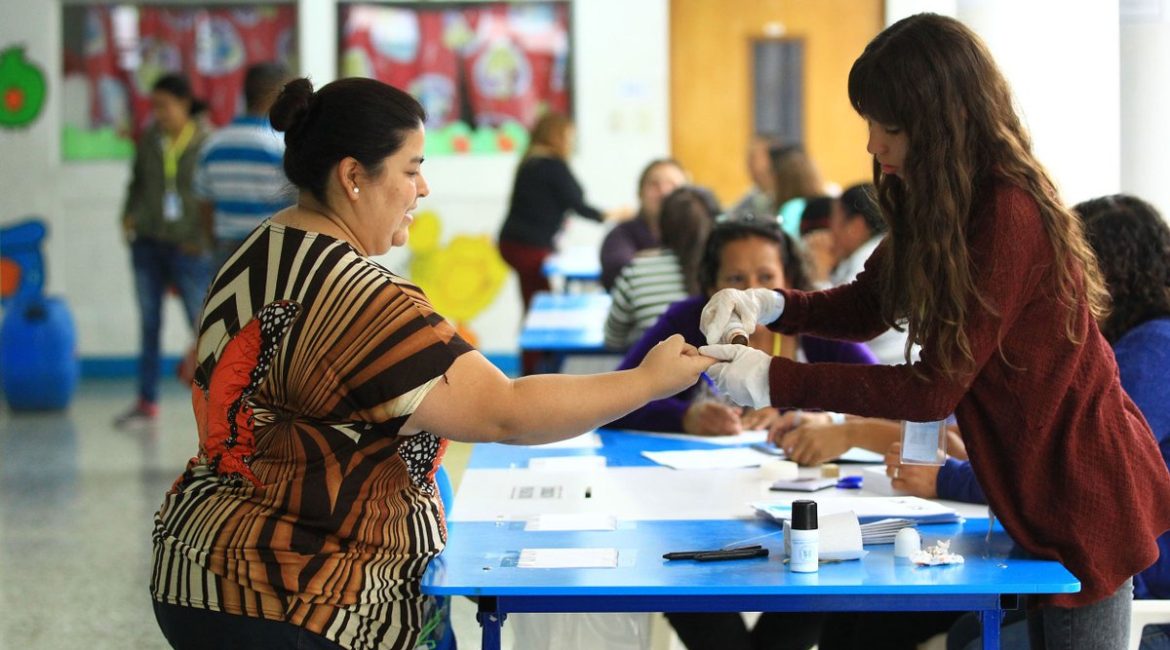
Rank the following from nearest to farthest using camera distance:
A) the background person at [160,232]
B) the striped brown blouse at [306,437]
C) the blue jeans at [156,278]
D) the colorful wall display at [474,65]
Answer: the striped brown blouse at [306,437] < the background person at [160,232] < the blue jeans at [156,278] < the colorful wall display at [474,65]

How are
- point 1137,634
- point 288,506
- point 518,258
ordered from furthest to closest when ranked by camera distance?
point 518,258 < point 1137,634 < point 288,506

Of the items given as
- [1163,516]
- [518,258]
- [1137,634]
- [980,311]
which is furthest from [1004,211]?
[518,258]

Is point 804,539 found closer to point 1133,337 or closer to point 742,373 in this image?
point 742,373

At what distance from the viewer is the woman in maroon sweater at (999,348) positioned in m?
1.93

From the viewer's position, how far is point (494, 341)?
9.33 metres

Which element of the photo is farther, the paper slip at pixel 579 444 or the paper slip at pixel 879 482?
the paper slip at pixel 579 444

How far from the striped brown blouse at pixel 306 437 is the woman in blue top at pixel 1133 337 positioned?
1.04 m

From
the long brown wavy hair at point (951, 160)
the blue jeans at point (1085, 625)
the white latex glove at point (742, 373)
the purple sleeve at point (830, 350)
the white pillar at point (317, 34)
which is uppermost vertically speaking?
Result: the white pillar at point (317, 34)

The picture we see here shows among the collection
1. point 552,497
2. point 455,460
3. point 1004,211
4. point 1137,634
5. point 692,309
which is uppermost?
point 1004,211

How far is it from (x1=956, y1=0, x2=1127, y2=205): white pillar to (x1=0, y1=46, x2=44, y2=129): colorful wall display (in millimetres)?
7096

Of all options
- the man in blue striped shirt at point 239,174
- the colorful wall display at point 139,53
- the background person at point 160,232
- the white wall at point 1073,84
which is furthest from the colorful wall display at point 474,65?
the white wall at point 1073,84

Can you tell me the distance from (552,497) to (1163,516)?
3.47 ft

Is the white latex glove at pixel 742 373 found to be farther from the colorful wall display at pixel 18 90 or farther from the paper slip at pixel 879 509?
the colorful wall display at pixel 18 90

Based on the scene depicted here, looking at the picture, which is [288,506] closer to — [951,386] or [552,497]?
[552,497]
